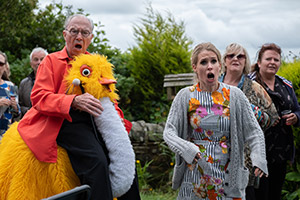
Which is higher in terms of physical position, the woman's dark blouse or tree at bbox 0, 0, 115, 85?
tree at bbox 0, 0, 115, 85

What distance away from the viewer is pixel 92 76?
3191mm

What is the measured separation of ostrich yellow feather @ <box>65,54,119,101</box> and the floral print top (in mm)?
764

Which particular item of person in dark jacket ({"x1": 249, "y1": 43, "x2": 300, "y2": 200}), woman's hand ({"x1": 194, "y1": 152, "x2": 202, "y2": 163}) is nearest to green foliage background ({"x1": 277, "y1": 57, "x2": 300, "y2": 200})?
person in dark jacket ({"x1": 249, "y1": 43, "x2": 300, "y2": 200})

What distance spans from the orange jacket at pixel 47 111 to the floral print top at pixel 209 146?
3.60 feet

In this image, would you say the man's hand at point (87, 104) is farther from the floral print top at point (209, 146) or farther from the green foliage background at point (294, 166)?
the green foliage background at point (294, 166)

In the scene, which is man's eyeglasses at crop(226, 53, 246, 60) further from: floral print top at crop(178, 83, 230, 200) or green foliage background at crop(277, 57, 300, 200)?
green foliage background at crop(277, 57, 300, 200)

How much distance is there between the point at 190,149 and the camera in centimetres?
326

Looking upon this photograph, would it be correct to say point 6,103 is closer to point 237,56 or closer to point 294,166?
point 237,56

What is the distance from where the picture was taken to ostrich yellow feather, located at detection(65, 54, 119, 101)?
10.3 ft

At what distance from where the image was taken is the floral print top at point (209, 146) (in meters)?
3.39

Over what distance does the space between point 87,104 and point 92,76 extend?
11.1 inches

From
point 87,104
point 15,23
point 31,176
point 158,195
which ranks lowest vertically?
point 158,195

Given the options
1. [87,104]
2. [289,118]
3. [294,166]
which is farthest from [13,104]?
[294,166]

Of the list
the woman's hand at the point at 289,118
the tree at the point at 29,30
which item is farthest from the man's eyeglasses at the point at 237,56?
the tree at the point at 29,30
